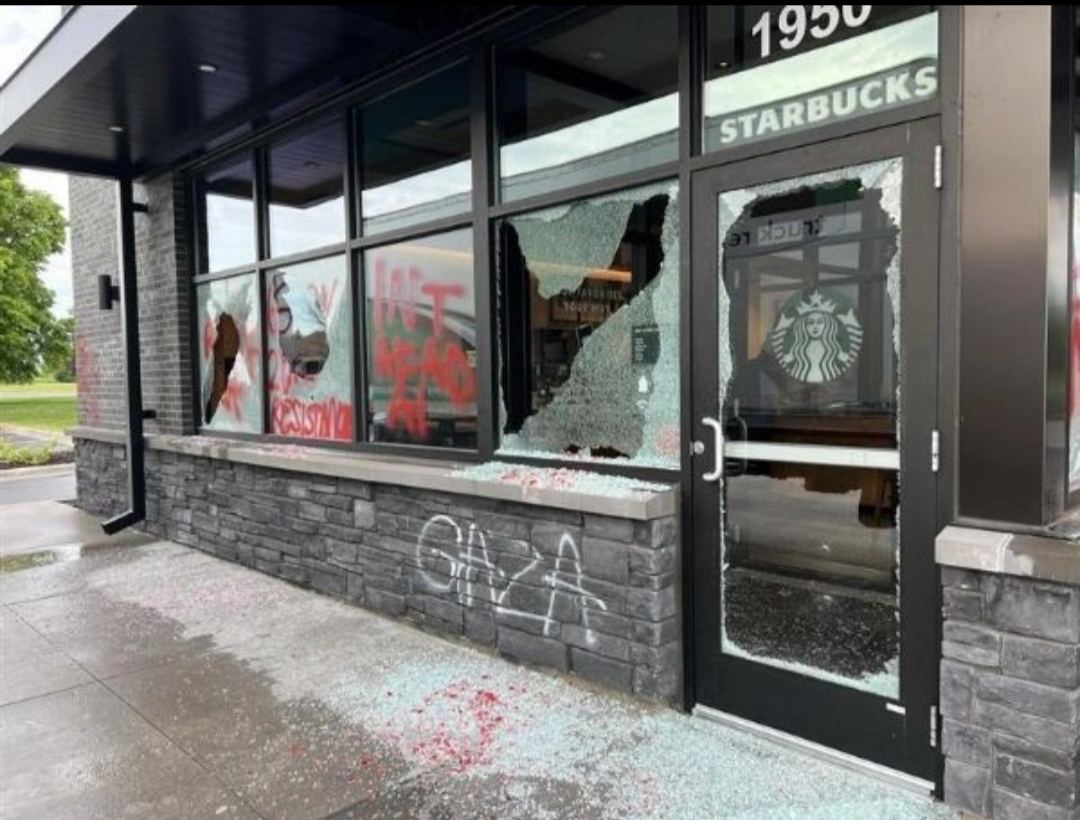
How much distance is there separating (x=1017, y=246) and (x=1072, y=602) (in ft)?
3.33

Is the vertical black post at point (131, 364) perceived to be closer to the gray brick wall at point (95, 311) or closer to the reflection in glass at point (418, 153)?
the gray brick wall at point (95, 311)

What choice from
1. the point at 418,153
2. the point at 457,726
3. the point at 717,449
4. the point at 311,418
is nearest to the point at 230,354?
the point at 311,418

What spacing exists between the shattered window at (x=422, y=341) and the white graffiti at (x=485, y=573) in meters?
0.53

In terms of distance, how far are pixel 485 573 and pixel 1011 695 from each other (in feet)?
7.41

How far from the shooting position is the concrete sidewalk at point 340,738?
262cm

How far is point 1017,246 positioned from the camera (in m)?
2.35

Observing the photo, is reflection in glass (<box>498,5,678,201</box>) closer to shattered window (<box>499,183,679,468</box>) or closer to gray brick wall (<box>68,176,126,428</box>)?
shattered window (<box>499,183,679,468</box>)

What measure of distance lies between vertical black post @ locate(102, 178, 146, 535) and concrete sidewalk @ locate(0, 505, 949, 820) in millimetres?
2432

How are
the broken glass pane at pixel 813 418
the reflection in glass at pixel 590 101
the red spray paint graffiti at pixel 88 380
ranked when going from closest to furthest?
the broken glass pane at pixel 813 418
the reflection in glass at pixel 590 101
the red spray paint graffiti at pixel 88 380

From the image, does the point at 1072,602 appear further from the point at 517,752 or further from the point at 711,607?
the point at 517,752

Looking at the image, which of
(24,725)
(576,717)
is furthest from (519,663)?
(24,725)

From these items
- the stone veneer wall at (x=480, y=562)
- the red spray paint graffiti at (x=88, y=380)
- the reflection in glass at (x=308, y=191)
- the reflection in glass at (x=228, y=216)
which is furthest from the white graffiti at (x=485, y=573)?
the red spray paint graffiti at (x=88, y=380)

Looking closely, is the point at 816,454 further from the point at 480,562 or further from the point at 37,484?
the point at 37,484

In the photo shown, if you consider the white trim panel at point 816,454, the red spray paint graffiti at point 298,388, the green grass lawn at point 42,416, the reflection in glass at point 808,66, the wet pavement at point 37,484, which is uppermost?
the reflection in glass at point 808,66
